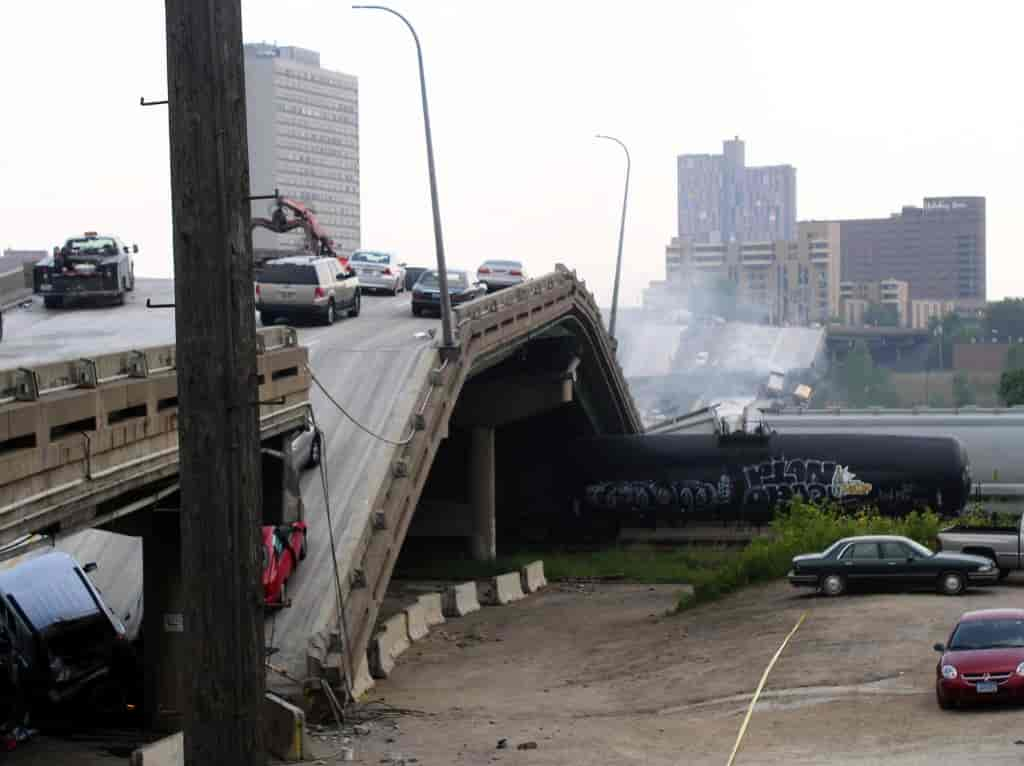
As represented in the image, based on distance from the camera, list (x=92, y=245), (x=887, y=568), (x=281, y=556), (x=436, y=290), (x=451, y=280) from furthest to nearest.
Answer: (x=92, y=245) → (x=451, y=280) → (x=436, y=290) → (x=887, y=568) → (x=281, y=556)

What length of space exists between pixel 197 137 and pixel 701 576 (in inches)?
1766

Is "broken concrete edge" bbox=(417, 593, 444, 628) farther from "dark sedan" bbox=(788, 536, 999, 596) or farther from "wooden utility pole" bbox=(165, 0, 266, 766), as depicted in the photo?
"wooden utility pole" bbox=(165, 0, 266, 766)

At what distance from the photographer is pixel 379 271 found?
65.3 metres

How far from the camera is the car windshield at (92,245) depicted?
56094mm

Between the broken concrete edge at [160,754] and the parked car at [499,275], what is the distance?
148ft

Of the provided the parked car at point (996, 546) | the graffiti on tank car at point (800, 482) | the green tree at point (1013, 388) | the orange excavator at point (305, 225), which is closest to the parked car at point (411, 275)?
the orange excavator at point (305, 225)

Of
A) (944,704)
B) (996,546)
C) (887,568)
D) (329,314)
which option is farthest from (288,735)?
(329,314)

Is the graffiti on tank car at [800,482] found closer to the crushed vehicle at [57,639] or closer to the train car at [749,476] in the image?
the train car at [749,476]

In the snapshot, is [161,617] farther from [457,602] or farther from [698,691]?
[457,602]

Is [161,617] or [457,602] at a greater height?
[161,617]

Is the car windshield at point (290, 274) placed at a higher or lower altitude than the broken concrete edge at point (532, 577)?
higher

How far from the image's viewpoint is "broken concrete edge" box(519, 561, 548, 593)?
171 feet

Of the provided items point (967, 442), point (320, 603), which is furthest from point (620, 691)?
point (967, 442)

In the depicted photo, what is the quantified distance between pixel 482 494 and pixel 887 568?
81.7 ft
